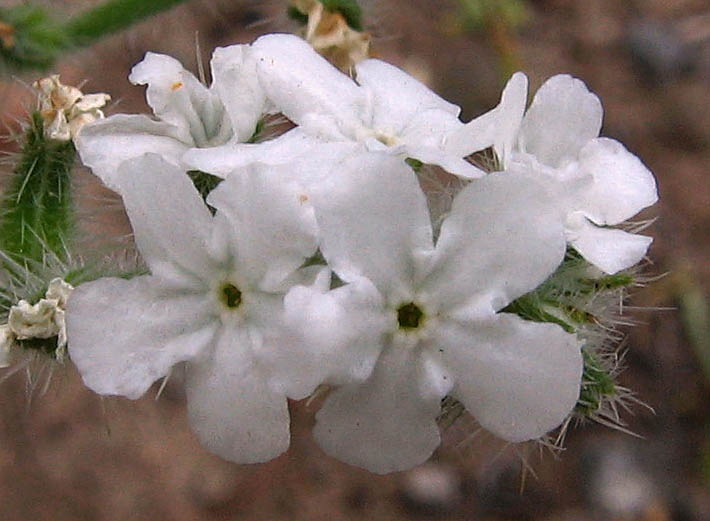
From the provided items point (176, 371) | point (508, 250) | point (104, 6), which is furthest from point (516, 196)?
point (104, 6)

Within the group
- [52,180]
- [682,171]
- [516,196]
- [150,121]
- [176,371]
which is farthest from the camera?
[682,171]

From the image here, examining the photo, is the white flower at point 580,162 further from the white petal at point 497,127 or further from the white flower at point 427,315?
the white flower at point 427,315

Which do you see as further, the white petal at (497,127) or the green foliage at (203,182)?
the green foliage at (203,182)

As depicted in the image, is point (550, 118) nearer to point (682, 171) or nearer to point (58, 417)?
point (58, 417)

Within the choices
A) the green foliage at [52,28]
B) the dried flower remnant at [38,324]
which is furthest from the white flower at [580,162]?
the green foliage at [52,28]

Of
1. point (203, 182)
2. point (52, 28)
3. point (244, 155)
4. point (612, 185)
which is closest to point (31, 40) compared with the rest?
point (52, 28)

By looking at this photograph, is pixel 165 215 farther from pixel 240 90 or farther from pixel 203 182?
pixel 240 90
